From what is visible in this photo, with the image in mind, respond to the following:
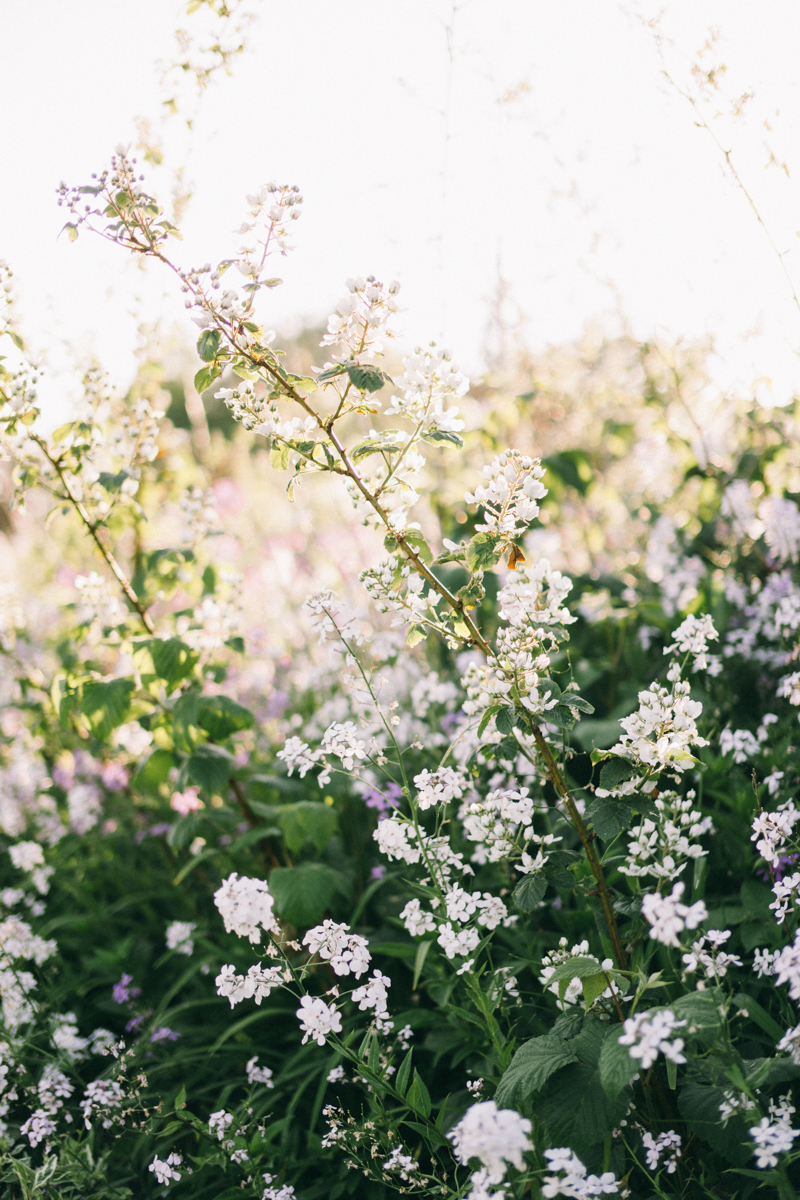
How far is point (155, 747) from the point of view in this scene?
285 centimetres

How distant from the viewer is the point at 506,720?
1.63m

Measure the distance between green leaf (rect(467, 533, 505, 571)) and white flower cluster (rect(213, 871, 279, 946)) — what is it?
78 centimetres

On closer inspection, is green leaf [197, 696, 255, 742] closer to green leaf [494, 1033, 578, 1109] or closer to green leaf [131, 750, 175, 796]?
green leaf [131, 750, 175, 796]

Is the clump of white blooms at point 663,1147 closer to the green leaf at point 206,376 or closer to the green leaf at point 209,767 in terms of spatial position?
the green leaf at point 209,767

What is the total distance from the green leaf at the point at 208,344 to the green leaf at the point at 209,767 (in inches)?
54.1

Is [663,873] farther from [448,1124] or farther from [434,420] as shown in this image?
[434,420]

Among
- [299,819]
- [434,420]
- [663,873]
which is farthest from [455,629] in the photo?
[299,819]

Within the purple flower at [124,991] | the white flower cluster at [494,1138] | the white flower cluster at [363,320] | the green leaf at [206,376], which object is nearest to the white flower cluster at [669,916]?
the white flower cluster at [494,1138]

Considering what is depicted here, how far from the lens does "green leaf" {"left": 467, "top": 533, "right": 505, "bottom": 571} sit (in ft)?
5.31

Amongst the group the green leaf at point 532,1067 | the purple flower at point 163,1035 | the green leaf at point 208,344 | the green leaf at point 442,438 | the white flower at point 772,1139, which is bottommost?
the white flower at point 772,1139

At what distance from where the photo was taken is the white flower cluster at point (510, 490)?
1582 mm

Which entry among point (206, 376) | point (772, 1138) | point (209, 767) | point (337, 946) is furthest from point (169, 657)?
point (772, 1138)

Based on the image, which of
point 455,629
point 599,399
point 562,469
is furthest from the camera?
point 599,399

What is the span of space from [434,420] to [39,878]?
2405mm
